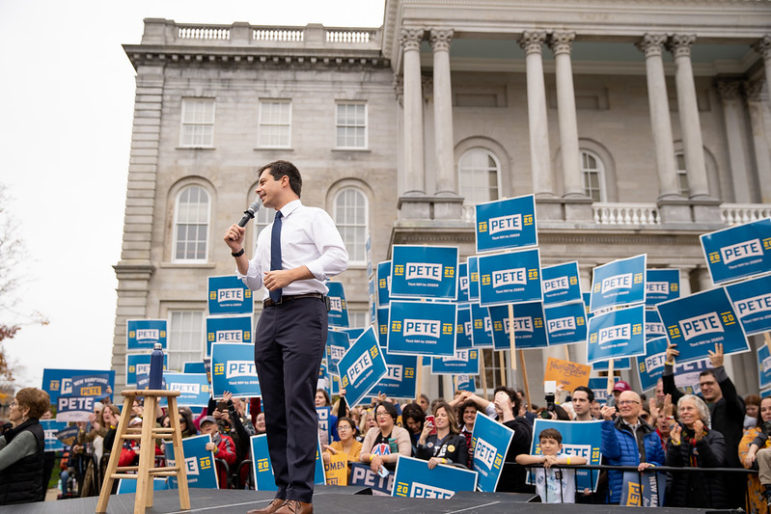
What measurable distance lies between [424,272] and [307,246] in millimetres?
6948

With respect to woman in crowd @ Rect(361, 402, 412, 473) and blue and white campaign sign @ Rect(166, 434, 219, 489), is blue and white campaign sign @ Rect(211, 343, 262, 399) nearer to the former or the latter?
blue and white campaign sign @ Rect(166, 434, 219, 489)

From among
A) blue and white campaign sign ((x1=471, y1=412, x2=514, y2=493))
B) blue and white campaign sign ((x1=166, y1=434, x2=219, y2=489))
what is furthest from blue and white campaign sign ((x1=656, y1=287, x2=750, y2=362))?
blue and white campaign sign ((x1=166, y1=434, x2=219, y2=489))

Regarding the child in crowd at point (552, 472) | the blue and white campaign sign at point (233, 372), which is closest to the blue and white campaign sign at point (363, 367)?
the blue and white campaign sign at point (233, 372)

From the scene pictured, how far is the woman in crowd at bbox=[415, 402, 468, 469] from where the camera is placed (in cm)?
717

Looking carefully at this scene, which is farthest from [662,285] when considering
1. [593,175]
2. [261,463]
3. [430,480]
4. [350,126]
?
[350,126]

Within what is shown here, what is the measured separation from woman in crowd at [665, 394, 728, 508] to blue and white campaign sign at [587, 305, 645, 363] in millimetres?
3358

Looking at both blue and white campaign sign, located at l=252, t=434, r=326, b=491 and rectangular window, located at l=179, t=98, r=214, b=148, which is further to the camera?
rectangular window, located at l=179, t=98, r=214, b=148

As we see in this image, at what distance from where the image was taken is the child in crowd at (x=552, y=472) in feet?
22.2

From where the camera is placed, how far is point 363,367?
9.78 metres

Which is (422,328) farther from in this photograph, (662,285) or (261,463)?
(662,285)

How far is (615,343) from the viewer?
35.1ft

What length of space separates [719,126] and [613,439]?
2390 cm

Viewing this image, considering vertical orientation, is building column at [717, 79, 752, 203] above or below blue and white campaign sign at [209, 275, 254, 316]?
above

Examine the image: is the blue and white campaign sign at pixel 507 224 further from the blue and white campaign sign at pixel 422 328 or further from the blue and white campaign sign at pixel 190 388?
the blue and white campaign sign at pixel 190 388
